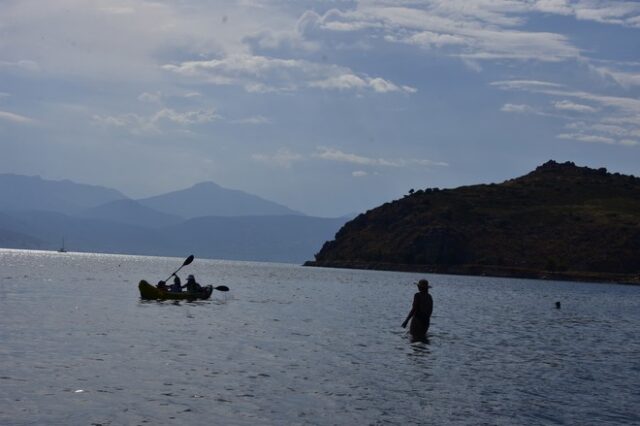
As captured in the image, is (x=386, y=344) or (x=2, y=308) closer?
(x=386, y=344)

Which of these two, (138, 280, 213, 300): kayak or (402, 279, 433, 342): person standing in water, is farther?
(138, 280, 213, 300): kayak

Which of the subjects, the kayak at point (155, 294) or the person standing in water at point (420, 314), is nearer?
the person standing in water at point (420, 314)

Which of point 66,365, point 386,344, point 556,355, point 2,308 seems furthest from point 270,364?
point 2,308

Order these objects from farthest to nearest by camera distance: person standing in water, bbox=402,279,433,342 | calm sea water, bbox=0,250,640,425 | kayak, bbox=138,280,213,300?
1. kayak, bbox=138,280,213,300
2. person standing in water, bbox=402,279,433,342
3. calm sea water, bbox=0,250,640,425

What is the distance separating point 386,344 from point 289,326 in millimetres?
11010

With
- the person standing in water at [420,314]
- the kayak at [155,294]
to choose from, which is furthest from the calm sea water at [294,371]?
the kayak at [155,294]

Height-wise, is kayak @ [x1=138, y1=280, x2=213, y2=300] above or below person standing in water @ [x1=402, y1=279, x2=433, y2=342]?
below

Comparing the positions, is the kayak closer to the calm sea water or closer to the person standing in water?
the calm sea water

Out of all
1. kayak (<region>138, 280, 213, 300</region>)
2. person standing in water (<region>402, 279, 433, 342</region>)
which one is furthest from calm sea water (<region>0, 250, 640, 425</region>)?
kayak (<region>138, 280, 213, 300</region>)

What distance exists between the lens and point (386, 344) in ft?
144

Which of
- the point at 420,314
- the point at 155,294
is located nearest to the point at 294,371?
the point at 420,314

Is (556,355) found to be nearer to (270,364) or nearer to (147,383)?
(270,364)

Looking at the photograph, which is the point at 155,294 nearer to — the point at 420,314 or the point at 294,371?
the point at 420,314

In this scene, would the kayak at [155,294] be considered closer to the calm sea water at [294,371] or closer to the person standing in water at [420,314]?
the calm sea water at [294,371]
